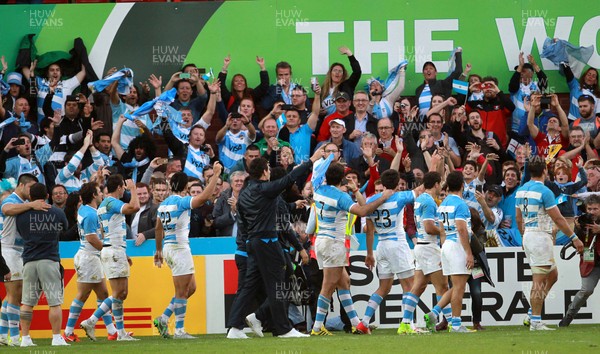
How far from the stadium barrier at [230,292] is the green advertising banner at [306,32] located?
498cm

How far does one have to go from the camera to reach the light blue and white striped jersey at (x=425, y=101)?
22.0 metres

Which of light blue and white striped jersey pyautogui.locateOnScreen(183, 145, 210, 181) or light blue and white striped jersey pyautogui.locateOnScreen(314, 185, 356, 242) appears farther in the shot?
light blue and white striped jersey pyautogui.locateOnScreen(183, 145, 210, 181)

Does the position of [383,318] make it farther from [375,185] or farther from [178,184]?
[178,184]

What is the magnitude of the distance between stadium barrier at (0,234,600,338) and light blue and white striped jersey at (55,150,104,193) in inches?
70.0

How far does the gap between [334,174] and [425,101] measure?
5.34 meters

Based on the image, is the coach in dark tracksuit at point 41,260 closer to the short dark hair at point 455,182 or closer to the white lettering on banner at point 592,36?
the short dark hair at point 455,182

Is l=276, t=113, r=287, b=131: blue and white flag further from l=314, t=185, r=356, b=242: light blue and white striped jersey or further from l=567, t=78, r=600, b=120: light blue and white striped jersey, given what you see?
l=567, t=78, r=600, b=120: light blue and white striped jersey

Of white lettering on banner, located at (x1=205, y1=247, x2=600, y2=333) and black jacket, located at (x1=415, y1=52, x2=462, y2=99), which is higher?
black jacket, located at (x1=415, y1=52, x2=462, y2=99)

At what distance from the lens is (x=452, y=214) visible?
674 inches

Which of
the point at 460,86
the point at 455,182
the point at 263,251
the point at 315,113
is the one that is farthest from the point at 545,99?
the point at 263,251

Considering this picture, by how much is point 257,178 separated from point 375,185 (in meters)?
2.58

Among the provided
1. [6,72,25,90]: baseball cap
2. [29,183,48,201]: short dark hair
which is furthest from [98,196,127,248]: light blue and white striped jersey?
[6,72,25,90]: baseball cap

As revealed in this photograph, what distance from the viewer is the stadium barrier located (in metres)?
19.5

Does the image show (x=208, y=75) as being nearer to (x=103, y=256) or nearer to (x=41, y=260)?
(x=103, y=256)
